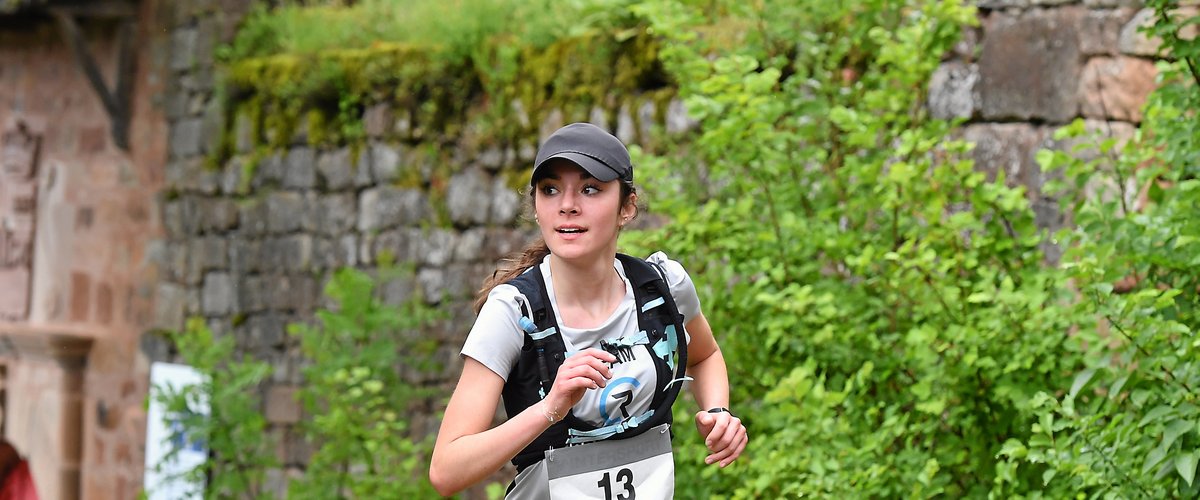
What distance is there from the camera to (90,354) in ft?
31.5

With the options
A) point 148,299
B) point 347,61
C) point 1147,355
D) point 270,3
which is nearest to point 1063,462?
point 1147,355

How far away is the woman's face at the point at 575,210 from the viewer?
2.47 m

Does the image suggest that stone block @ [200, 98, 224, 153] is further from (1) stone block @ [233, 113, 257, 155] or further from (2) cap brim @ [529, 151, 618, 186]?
(2) cap brim @ [529, 151, 618, 186]

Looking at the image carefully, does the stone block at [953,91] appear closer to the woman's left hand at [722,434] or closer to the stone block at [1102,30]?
the stone block at [1102,30]

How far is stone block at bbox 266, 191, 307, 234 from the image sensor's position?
796 centimetres

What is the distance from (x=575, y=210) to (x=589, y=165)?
0.25ft

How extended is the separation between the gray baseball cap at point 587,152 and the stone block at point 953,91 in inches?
101

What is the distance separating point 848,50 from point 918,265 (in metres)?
1.08

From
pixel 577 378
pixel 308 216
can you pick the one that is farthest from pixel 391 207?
pixel 577 378

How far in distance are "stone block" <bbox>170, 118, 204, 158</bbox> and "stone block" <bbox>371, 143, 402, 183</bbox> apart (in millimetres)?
1711

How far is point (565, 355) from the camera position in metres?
2.47

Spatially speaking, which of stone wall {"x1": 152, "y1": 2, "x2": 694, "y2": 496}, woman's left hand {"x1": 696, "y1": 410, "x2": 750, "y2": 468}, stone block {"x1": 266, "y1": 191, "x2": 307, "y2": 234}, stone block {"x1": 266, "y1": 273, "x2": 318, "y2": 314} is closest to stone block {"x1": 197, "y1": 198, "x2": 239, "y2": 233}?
stone wall {"x1": 152, "y1": 2, "x2": 694, "y2": 496}

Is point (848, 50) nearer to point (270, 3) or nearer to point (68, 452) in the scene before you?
point (270, 3)

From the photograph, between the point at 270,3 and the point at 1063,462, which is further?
the point at 270,3
